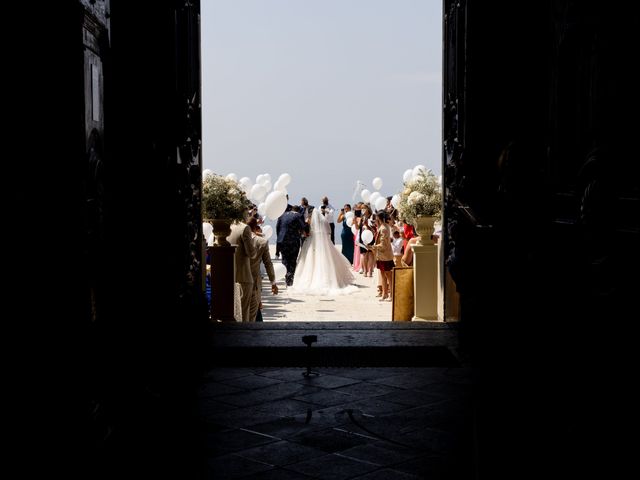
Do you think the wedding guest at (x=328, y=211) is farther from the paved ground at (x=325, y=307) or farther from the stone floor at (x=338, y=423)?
the stone floor at (x=338, y=423)

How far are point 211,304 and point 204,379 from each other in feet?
8.04

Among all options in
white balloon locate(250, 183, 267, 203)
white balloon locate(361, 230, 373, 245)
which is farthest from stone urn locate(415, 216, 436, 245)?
white balloon locate(250, 183, 267, 203)

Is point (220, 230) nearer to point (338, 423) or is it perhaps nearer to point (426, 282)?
point (426, 282)

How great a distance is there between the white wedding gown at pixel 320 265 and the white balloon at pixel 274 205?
0.68 m

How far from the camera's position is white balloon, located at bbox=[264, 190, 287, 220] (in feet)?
57.3

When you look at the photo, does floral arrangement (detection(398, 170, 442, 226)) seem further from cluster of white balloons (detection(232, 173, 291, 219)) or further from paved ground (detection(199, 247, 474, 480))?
cluster of white balloons (detection(232, 173, 291, 219))

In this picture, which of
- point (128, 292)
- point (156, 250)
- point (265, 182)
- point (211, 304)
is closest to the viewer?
point (128, 292)

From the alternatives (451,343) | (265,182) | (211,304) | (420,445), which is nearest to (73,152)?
(420,445)

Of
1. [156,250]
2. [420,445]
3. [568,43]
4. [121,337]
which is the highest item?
[568,43]

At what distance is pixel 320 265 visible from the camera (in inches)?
675

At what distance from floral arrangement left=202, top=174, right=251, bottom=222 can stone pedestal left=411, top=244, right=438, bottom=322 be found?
5.35 ft

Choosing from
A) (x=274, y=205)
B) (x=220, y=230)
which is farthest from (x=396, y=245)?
(x=220, y=230)

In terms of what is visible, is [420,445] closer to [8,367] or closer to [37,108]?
[8,367]

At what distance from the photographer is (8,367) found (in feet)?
8.94
